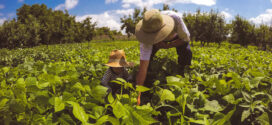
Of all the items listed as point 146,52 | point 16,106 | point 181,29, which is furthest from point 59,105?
point 181,29

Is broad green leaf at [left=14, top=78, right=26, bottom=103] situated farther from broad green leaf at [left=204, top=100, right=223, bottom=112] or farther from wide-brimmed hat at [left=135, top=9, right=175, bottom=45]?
wide-brimmed hat at [left=135, top=9, right=175, bottom=45]

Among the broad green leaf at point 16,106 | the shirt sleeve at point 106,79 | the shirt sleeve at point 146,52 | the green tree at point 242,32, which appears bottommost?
the shirt sleeve at point 106,79

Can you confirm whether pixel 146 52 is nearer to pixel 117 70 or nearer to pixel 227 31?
pixel 117 70

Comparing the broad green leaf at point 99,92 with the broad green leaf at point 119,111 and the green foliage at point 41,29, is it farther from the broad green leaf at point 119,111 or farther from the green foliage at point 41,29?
the green foliage at point 41,29

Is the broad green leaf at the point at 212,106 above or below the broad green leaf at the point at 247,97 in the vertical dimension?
below

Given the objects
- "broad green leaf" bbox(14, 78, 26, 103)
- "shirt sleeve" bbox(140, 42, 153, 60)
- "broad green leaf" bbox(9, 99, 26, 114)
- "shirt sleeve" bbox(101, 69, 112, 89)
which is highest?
"shirt sleeve" bbox(140, 42, 153, 60)

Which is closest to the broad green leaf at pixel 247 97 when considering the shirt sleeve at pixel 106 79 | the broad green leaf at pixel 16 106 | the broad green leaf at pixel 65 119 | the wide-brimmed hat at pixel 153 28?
the broad green leaf at pixel 65 119

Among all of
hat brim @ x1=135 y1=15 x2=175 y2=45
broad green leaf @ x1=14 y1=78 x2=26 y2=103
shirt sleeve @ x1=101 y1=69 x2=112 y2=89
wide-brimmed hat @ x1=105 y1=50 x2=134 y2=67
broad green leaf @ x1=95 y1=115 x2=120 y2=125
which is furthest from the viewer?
wide-brimmed hat @ x1=105 y1=50 x2=134 y2=67

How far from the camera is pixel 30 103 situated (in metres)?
1.18

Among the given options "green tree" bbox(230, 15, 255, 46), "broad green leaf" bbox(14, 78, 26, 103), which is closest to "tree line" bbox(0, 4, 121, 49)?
"broad green leaf" bbox(14, 78, 26, 103)

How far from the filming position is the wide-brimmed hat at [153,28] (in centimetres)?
220

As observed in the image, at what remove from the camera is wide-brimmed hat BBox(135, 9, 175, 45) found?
2201mm

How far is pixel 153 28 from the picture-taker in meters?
2.25

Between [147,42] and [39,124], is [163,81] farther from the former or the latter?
[39,124]
